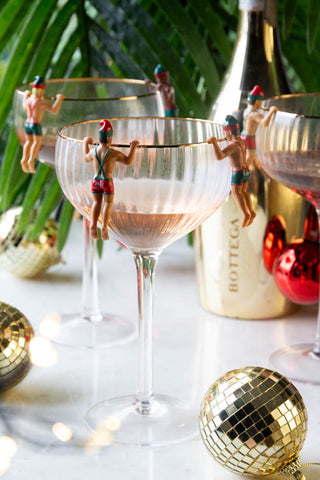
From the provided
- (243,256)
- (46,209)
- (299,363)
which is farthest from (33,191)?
(299,363)

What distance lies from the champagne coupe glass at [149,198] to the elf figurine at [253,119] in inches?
2.9

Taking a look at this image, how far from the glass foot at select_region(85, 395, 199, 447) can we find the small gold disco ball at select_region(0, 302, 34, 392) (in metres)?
0.06

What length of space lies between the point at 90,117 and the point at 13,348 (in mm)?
222

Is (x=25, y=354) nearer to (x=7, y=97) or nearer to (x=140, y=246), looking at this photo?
(x=140, y=246)

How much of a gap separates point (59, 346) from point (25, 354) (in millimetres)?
119

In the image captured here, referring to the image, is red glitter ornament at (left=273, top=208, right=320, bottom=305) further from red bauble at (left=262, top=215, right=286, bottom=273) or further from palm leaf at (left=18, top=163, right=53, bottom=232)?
palm leaf at (left=18, top=163, right=53, bottom=232)

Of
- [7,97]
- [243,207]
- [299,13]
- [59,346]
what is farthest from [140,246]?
[299,13]

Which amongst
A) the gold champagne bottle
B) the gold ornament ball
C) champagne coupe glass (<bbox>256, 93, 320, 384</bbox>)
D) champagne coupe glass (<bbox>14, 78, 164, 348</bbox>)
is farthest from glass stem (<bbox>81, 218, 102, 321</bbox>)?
the gold ornament ball

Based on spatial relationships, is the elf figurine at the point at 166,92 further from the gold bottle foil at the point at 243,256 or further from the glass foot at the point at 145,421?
the glass foot at the point at 145,421

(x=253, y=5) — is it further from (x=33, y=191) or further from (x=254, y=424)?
(x=254, y=424)

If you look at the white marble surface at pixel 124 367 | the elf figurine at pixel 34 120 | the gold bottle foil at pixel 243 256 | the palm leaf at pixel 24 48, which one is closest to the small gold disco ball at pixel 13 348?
the white marble surface at pixel 124 367

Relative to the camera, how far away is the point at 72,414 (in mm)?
573

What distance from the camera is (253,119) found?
24.8 inches

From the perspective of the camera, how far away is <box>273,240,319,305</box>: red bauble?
737 mm
